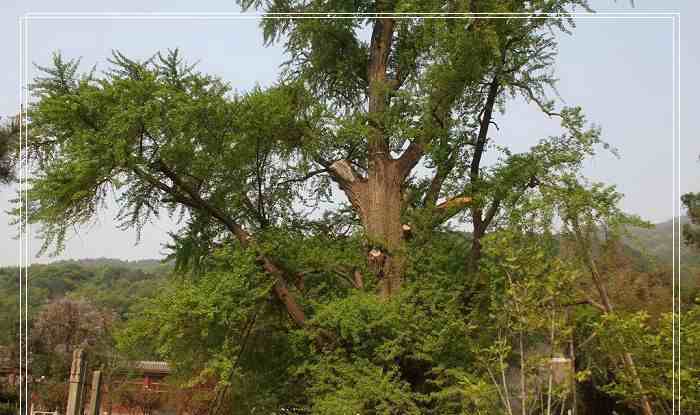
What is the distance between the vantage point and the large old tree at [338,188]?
9.15 meters

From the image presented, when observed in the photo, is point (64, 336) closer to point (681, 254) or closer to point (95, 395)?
point (95, 395)

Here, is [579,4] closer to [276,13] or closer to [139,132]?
[276,13]

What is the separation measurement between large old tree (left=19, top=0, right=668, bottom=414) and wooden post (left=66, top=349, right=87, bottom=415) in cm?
164

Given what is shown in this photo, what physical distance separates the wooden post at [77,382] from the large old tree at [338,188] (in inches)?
64.7

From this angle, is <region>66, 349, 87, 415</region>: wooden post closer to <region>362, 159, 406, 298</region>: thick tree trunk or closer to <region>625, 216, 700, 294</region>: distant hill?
<region>362, 159, 406, 298</region>: thick tree trunk

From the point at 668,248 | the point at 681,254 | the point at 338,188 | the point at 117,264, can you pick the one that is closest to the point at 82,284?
the point at 117,264

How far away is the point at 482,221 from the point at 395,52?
12.1 ft

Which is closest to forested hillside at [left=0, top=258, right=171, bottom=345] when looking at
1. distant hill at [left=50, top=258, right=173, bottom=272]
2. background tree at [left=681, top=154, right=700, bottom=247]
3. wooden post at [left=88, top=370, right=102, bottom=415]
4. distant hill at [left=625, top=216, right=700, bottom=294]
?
distant hill at [left=50, top=258, right=173, bottom=272]

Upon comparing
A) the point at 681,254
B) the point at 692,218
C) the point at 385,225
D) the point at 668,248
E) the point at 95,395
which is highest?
the point at 692,218

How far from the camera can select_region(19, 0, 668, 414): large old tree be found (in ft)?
30.0

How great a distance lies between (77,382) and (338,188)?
211 inches

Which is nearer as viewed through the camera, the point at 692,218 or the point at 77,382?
the point at 77,382

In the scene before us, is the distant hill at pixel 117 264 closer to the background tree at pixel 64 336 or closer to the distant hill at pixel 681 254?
the background tree at pixel 64 336

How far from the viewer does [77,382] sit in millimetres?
7777
